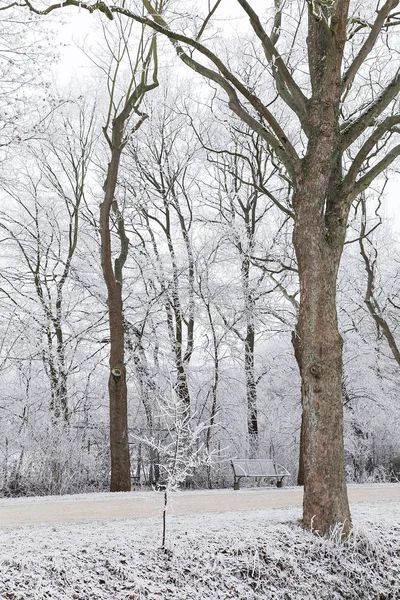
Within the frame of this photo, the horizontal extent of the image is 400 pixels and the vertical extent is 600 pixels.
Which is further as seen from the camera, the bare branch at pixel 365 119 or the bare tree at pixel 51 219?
the bare tree at pixel 51 219

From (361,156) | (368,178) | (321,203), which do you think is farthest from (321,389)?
(361,156)

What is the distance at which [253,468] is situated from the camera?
13008mm

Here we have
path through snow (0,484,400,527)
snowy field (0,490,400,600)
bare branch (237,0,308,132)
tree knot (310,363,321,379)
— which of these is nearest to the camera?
snowy field (0,490,400,600)

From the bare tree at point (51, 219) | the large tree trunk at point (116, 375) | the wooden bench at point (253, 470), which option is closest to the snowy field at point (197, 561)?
the large tree trunk at point (116, 375)

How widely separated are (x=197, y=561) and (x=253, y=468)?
8.44 metres

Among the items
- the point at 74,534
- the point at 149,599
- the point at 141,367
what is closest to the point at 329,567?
the point at 149,599

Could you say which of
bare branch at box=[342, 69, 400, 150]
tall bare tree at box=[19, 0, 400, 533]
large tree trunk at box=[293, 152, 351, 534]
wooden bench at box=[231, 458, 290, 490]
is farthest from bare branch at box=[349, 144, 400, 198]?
wooden bench at box=[231, 458, 290, 490]

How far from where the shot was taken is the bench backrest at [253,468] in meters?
12.5

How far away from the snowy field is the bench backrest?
6197mm

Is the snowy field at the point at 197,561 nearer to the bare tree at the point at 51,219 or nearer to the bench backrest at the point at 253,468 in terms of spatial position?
the bench backrest at the point at 253,468

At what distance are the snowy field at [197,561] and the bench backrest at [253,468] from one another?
6.20 metres

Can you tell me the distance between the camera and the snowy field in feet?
13.8

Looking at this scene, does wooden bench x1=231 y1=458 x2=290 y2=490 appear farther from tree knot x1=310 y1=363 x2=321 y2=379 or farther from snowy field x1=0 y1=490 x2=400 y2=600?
tree knot x1=310 y1=363 x2=321 y2=379

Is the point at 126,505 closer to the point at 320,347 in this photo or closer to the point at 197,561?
the point at 197,561
